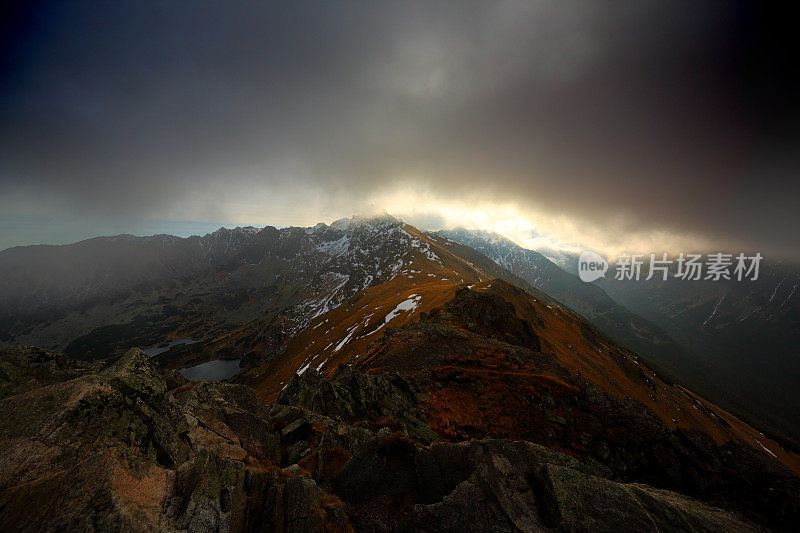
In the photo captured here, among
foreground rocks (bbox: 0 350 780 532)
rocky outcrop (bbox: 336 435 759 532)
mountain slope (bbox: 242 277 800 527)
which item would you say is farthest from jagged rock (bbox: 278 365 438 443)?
rocky outcrop (bbox: 336 435 759 532)

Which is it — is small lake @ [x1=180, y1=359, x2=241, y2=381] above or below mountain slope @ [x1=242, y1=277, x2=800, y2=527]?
below

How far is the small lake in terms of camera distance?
473 ft

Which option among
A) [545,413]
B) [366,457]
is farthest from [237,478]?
[545,413]

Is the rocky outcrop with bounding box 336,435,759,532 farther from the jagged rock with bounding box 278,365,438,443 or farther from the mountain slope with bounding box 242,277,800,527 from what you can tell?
the mountain slope with bounding box 242,277,800,527

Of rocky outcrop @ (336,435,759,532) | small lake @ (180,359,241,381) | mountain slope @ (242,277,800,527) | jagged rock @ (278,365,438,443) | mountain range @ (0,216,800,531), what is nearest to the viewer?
mountain range @ (0,216,800,531)

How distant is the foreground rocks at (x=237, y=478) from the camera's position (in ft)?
21.2

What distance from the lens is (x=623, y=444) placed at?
651 inches

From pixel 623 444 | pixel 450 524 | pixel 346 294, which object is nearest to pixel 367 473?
pixel 450 524

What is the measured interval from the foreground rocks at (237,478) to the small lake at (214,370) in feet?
517

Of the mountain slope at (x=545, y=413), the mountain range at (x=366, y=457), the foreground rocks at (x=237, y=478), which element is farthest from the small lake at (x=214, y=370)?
the foreground rocks at (x=237, y=478)

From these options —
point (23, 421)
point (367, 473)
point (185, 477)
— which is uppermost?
point (23, 421)

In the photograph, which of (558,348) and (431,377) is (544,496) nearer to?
(431,377)

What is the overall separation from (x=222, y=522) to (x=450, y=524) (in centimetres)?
669

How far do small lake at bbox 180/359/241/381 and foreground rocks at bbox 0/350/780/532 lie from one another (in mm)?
157685
